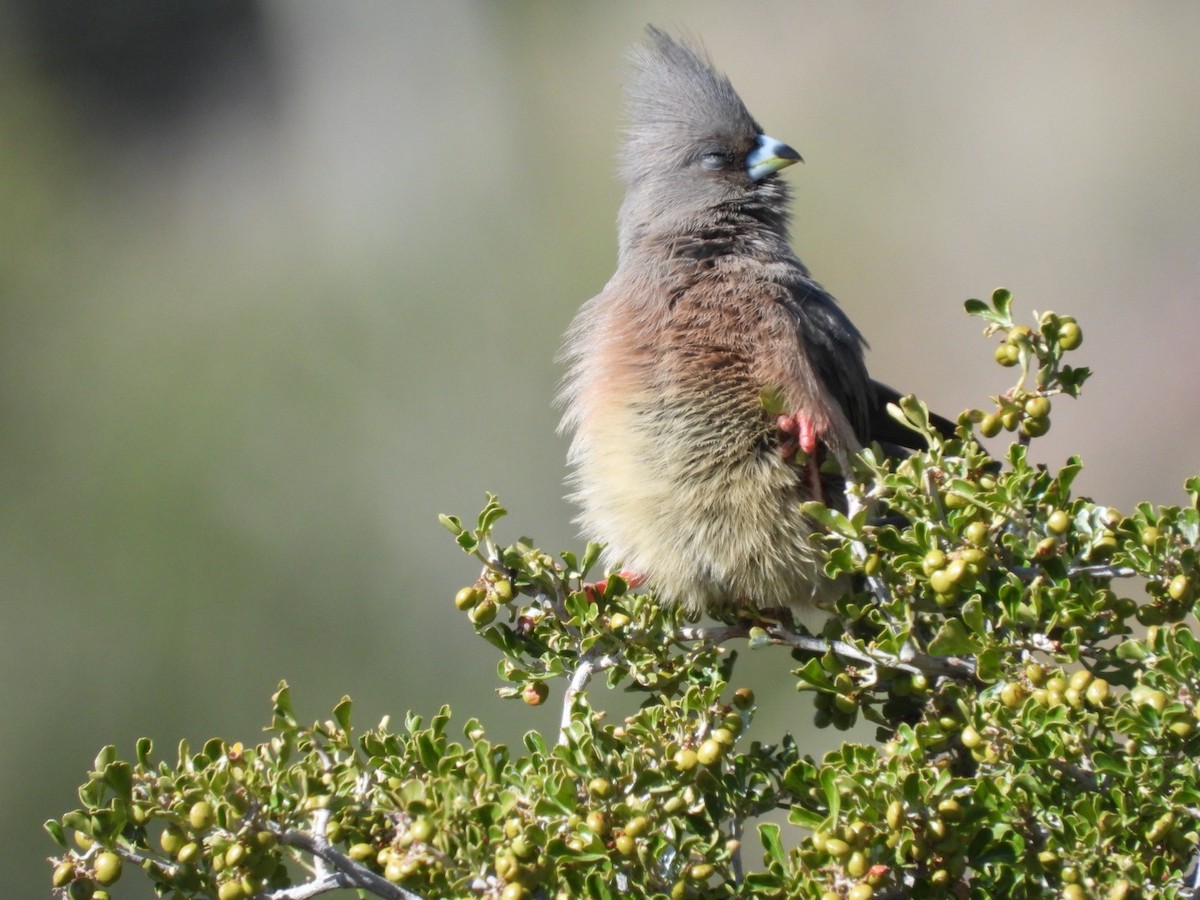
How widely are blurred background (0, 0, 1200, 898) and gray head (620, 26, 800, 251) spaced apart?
3.03 metres

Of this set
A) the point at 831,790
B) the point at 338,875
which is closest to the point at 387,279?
the point at 338,875

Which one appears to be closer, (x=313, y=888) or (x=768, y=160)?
(x=313, y=888)

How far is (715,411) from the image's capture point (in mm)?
2553

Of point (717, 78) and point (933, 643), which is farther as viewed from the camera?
point (717, 78)

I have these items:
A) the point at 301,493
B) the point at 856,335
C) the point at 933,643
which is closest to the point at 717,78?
the point at 856,335

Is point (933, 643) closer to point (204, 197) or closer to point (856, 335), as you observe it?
point (856, 335)

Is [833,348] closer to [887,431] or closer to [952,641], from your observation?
[887,431]

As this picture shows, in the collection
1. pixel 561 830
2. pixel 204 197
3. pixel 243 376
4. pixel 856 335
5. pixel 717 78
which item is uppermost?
pixel 204 197

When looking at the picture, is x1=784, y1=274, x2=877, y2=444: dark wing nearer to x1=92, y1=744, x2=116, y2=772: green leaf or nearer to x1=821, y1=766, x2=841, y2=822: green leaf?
x1=821, y1=766, x2=841, y2=822: green leaf

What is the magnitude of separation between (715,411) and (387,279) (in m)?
6.14

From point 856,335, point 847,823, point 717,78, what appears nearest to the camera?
point 847,823

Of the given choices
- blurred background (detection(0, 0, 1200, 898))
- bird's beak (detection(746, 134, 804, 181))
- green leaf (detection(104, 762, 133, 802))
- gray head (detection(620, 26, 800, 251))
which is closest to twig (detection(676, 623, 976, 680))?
green leaf (detection(104, 762, 133, 802))

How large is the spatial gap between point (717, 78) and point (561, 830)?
257 centimetres

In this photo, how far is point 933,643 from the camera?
5.39 ft
